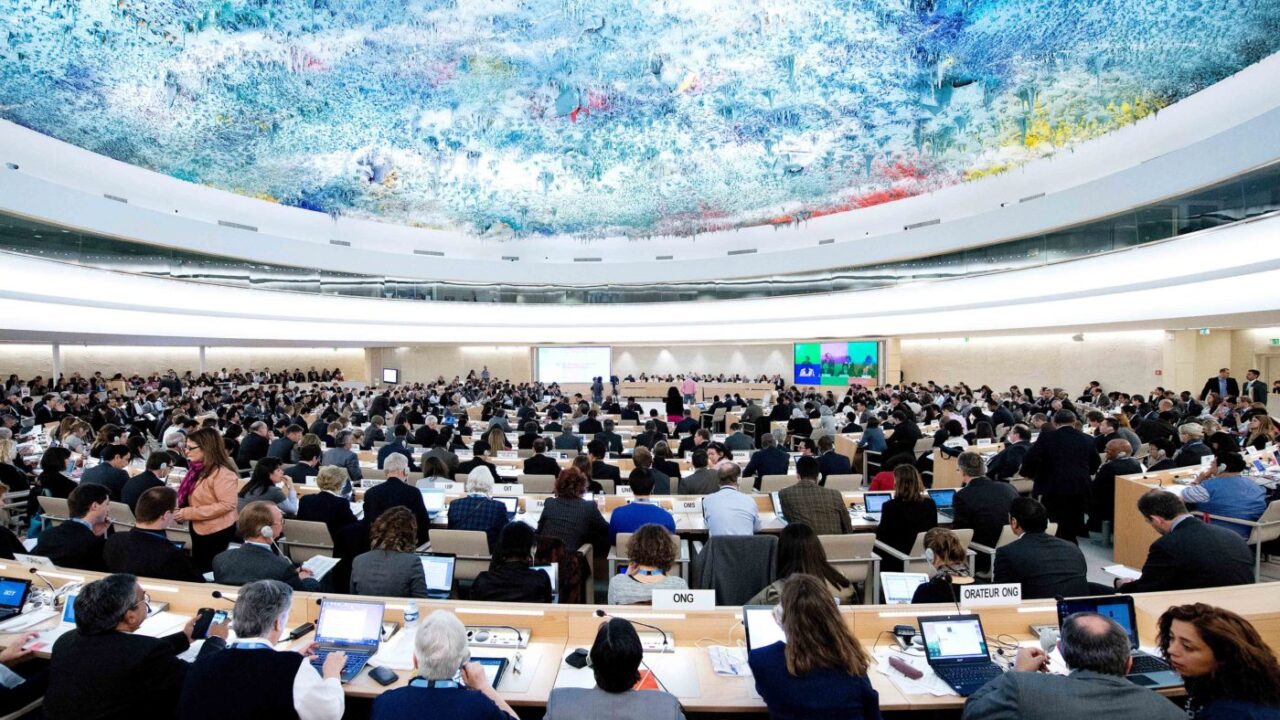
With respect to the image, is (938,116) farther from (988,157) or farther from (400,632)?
(400,632)

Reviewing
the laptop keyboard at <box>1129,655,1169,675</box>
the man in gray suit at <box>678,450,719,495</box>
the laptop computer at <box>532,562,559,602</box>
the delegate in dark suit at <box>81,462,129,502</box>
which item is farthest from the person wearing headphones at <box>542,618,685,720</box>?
the delegate in dark suit at <box>81,462,129,502</box>

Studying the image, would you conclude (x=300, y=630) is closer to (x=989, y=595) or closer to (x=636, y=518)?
(x=636, y=518)

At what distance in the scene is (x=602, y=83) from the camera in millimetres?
11508

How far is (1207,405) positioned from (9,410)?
2146cm

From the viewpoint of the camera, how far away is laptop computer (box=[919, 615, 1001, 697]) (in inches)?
118

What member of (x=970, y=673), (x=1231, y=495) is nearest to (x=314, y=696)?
(x=970, y=673)

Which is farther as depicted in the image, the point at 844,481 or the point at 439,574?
the point at 844,481

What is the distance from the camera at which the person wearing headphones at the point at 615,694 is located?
2.21m

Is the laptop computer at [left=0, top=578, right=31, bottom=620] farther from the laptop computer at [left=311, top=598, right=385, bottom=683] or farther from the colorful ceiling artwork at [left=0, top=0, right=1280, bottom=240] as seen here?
the colorful ceiling artwork at [left=0, top=0, right=1280, bottom=240]

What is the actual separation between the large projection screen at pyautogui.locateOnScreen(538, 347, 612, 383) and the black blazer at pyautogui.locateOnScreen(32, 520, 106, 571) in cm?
2262

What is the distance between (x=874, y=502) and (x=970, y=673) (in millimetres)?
3395

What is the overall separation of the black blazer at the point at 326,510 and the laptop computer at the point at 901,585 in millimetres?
4185

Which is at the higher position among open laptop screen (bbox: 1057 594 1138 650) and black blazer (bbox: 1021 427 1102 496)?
black blazer (bbox: 1021 427 1102 496)

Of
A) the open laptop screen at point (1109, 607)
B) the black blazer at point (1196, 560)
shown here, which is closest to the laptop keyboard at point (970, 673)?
the open laptop screen at point (1109, 607)
